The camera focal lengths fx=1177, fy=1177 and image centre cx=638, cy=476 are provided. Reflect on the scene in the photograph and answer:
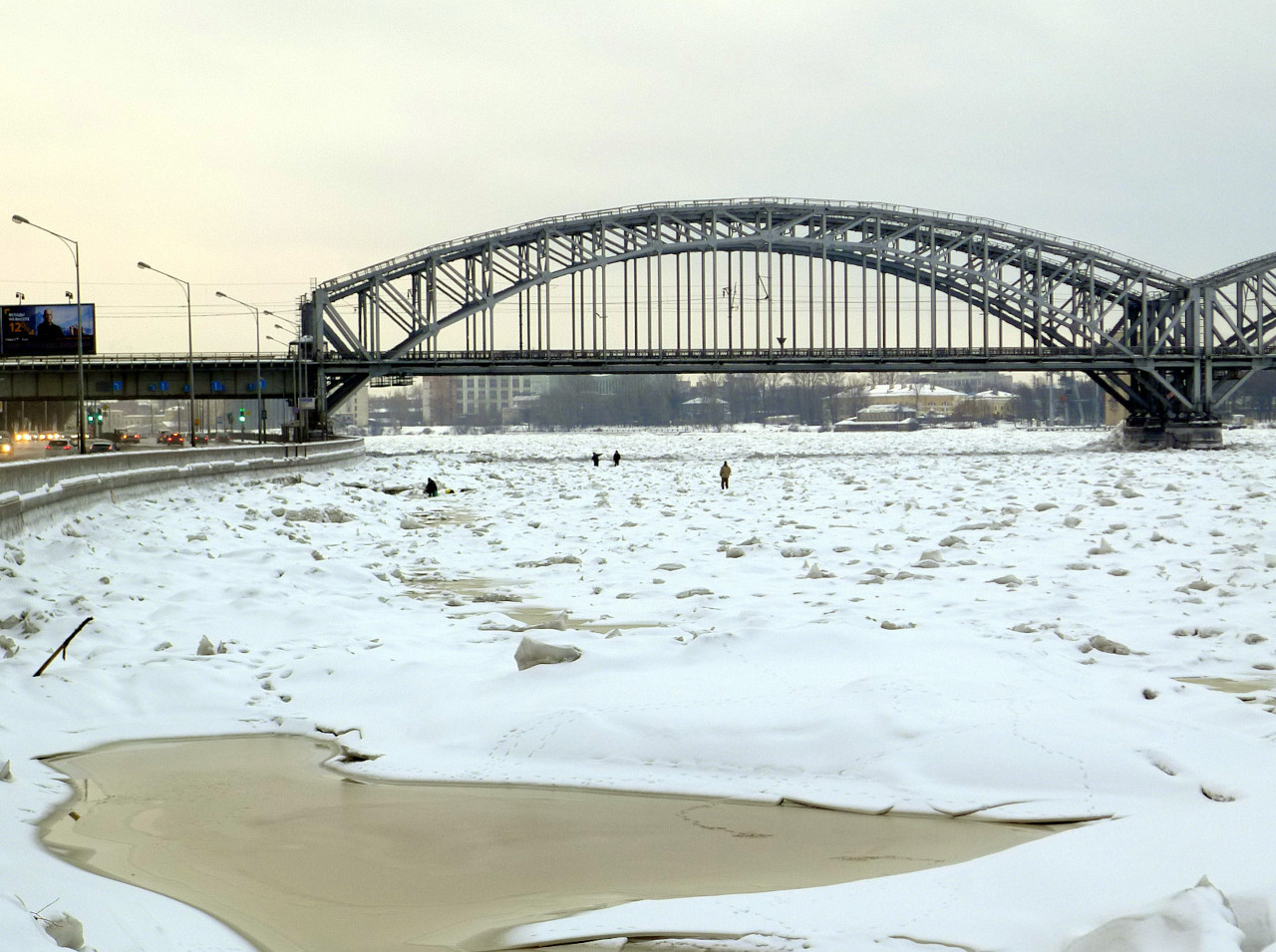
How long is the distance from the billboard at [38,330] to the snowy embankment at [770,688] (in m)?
60.3

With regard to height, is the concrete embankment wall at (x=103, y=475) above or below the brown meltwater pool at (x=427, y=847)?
above

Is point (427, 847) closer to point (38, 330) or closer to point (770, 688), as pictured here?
point (770, 688)

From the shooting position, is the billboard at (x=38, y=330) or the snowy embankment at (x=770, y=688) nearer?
the snowy embankment at (x=770, y=688)

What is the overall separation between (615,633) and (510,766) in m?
3.54

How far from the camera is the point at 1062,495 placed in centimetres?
3209

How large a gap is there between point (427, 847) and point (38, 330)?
7889 centimetres

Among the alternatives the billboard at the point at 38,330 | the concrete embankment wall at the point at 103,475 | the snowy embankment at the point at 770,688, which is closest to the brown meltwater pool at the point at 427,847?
the snowy embankment at the point at 770,688

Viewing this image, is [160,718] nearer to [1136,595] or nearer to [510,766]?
[510,766]

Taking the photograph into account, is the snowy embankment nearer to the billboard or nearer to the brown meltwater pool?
the brown meltwater pool

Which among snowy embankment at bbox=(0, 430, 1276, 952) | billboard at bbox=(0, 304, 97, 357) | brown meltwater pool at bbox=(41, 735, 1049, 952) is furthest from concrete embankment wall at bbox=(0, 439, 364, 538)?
billboard at bbox=(0, 304, 97, 357)

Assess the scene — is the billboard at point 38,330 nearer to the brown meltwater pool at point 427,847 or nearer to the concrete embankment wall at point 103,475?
the concrete embankment wall at point 103,475

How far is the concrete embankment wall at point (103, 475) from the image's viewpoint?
62.0 ft

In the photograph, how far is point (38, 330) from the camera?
7612cm

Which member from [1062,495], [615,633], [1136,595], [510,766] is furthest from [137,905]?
[1062,495]
